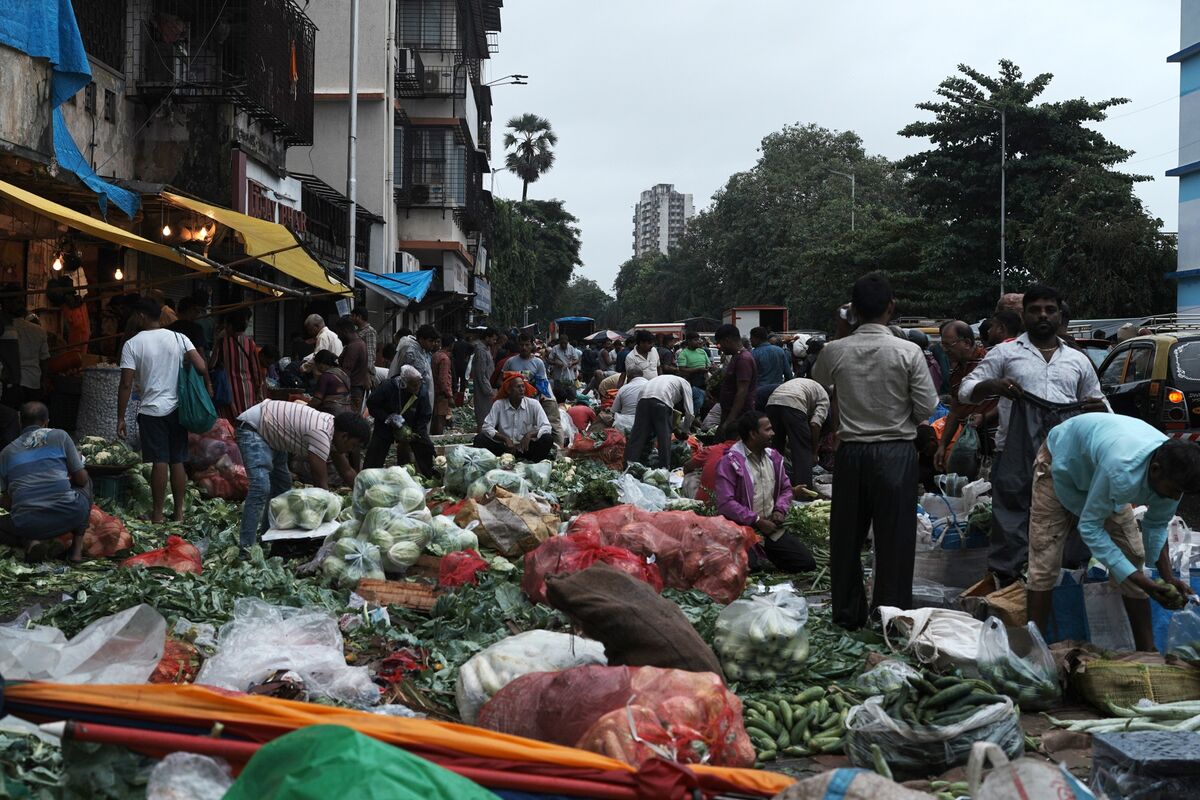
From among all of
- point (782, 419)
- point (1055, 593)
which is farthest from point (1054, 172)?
point (1055, 593)

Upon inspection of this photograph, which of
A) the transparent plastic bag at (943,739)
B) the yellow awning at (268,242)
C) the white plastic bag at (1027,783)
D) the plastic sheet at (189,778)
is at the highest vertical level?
the yellow awning at (268,242)

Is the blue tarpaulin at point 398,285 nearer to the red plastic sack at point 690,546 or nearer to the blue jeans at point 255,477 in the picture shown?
the blue jeans at point 255,477

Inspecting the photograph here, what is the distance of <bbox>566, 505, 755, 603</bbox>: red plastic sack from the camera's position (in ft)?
22.9

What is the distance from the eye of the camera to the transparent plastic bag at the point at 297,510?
27.1 ft

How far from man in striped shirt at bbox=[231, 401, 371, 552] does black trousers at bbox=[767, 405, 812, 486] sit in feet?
13.8

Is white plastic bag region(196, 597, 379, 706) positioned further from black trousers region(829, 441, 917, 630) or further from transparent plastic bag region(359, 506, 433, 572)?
black trousers region(829, 441, 917, 630)

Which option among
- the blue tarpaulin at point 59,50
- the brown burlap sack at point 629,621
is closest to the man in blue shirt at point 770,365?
the blue tarpaulin at point 59,50

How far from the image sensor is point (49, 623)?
232 inches

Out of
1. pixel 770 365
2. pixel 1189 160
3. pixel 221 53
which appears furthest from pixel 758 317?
pixel 770 365

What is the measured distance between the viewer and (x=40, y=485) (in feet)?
25.8

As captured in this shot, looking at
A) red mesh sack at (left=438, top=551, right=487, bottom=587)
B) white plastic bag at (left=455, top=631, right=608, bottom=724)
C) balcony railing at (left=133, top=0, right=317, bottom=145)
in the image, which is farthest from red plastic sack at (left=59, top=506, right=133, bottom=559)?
balcony railing at (left=133, top=0, right=317, bottom=145)

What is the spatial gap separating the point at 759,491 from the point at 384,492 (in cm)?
267

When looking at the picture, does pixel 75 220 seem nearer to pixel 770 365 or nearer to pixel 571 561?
pixel 571 561

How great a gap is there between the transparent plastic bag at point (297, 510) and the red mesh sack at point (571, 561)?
7.12 ft
